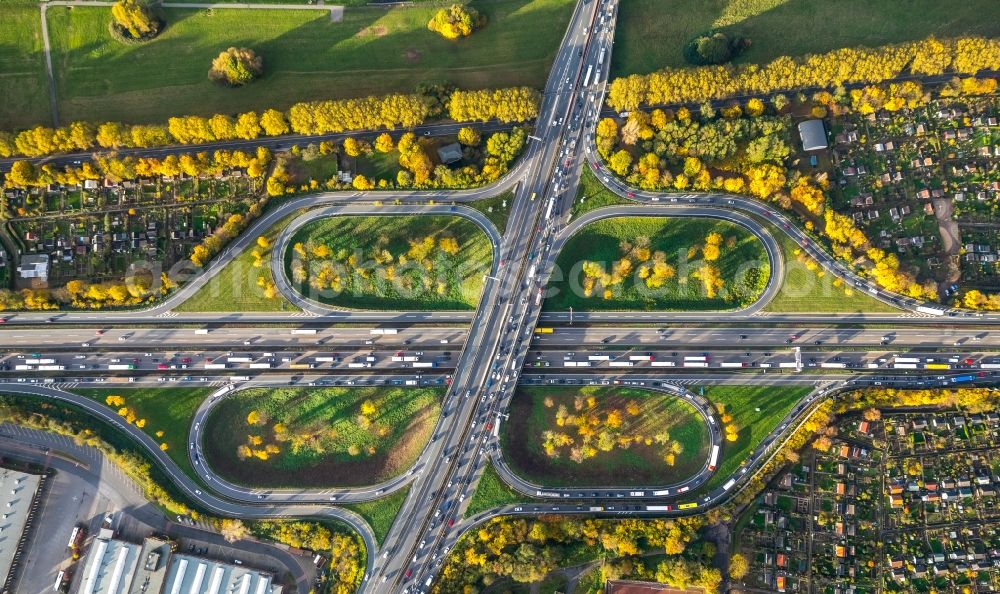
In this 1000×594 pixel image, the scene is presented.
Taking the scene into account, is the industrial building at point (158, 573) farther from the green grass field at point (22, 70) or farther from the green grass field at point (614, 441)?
the green grass field at point (22, 70)

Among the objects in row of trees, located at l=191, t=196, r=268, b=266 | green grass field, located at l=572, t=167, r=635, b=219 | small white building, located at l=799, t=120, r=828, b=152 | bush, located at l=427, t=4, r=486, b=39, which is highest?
bush, located at l=427, t=4, r=486, b=39

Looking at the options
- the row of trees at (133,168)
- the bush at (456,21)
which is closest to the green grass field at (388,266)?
the row of trees at (133,168)

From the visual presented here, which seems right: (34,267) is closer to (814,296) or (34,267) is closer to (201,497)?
(201,497)

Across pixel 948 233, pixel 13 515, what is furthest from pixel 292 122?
pixel 948 233

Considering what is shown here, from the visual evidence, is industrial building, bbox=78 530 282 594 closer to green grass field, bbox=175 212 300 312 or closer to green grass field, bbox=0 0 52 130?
green grass field, bbox=175 212 300 312

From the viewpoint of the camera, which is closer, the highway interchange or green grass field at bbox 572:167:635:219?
the highway interchange

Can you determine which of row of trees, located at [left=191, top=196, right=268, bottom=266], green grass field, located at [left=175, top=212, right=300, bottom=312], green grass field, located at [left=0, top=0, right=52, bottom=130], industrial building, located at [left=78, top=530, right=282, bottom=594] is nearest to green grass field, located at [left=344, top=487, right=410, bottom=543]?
industrial building, located at [left=78, top=530, right=282, bottom=594]

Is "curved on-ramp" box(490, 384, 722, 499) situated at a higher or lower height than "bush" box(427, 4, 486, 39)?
lower

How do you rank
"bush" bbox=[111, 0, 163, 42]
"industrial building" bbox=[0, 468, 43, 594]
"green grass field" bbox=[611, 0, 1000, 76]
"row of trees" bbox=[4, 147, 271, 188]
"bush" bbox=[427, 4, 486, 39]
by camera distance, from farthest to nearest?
"green grass field" bbox=[611, 0, 1000, 76], "bush" bbox=[427, 4, 486, 39], "bush" bbox=[111, 0, 163, 42], "row of trees" bbox=[4, 147, 271, 188], "industrial building" bbox=[0, 468, 43, 594]

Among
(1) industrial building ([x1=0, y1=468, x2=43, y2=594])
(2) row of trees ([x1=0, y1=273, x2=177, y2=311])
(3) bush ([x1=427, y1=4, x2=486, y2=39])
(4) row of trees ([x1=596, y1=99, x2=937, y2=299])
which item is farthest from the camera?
(3) bush ([x1=427, y1=4, x2=486, y2=39])
